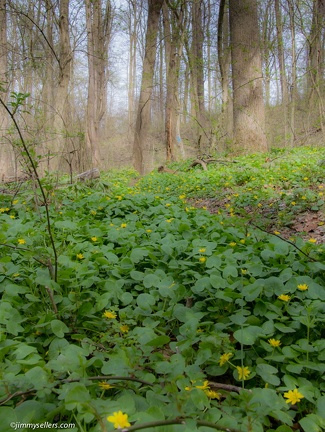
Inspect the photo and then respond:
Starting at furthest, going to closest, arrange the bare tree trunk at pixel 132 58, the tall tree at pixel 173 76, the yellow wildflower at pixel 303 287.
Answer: the bare tree trunk at pixel 132 58 < the tall tree at pixel 173 76 < the yellow wildflower at pixel 303 287

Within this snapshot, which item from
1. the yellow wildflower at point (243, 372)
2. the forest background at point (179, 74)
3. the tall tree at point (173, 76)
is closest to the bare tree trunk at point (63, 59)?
the forest background at point (179, 74)

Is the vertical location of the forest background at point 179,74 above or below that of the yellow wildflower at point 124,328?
above

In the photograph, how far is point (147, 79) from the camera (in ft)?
37.2

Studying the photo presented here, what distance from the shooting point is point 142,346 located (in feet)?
4.90

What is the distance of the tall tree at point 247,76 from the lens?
29.6 ft

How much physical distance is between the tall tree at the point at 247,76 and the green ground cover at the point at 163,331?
660cm

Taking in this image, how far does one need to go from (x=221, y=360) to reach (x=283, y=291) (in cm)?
65

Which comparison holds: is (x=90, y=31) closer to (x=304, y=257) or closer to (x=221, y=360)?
(x=304, y=257)

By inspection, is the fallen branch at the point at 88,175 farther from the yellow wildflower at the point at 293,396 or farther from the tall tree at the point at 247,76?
the yellow wildflower at the point at 293,396

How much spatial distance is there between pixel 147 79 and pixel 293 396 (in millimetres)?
11564

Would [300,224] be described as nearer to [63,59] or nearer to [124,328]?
[124,328]

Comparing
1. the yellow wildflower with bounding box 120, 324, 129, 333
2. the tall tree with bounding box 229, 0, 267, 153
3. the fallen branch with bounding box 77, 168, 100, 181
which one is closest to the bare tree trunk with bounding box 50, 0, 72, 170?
the fallen branch with bounding box 77, 168, 100, 181

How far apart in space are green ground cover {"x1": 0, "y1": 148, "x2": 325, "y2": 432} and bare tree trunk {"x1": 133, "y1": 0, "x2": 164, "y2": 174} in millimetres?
9038

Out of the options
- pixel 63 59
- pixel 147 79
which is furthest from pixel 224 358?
pixel 147 79
